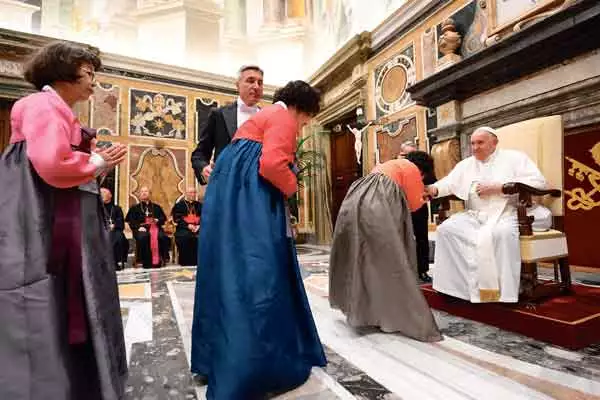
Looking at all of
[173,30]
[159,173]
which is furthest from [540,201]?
[173,30]

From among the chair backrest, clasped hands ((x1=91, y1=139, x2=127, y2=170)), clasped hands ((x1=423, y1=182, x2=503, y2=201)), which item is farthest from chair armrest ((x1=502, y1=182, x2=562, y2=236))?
clasped hands ((x1=91, y1=139, x2=127, y2=170))

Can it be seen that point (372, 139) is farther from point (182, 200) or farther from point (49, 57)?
point (49, 57)

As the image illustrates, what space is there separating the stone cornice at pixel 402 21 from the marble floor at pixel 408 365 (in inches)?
161

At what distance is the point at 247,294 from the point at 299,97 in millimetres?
857

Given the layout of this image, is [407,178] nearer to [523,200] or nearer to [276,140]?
[523,200]

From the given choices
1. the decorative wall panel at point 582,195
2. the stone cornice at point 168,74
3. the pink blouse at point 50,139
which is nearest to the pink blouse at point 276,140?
the pink blouse at point 50,139

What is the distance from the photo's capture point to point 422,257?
3525mm

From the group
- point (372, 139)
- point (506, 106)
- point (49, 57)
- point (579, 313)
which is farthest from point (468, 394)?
point (372, 139)

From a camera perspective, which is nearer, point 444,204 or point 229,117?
point 229,117

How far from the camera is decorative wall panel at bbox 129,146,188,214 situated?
6484 millimetres

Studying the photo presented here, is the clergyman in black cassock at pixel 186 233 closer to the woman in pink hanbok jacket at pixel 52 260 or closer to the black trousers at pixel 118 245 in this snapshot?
the black trousers at pixel 118 245

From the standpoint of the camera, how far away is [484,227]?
2.32 meters

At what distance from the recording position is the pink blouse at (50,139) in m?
1.00

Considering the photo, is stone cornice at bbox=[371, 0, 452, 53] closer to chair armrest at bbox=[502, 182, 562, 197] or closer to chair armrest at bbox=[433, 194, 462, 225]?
chair armrest at bbox=[433, 194, 462, 225]
